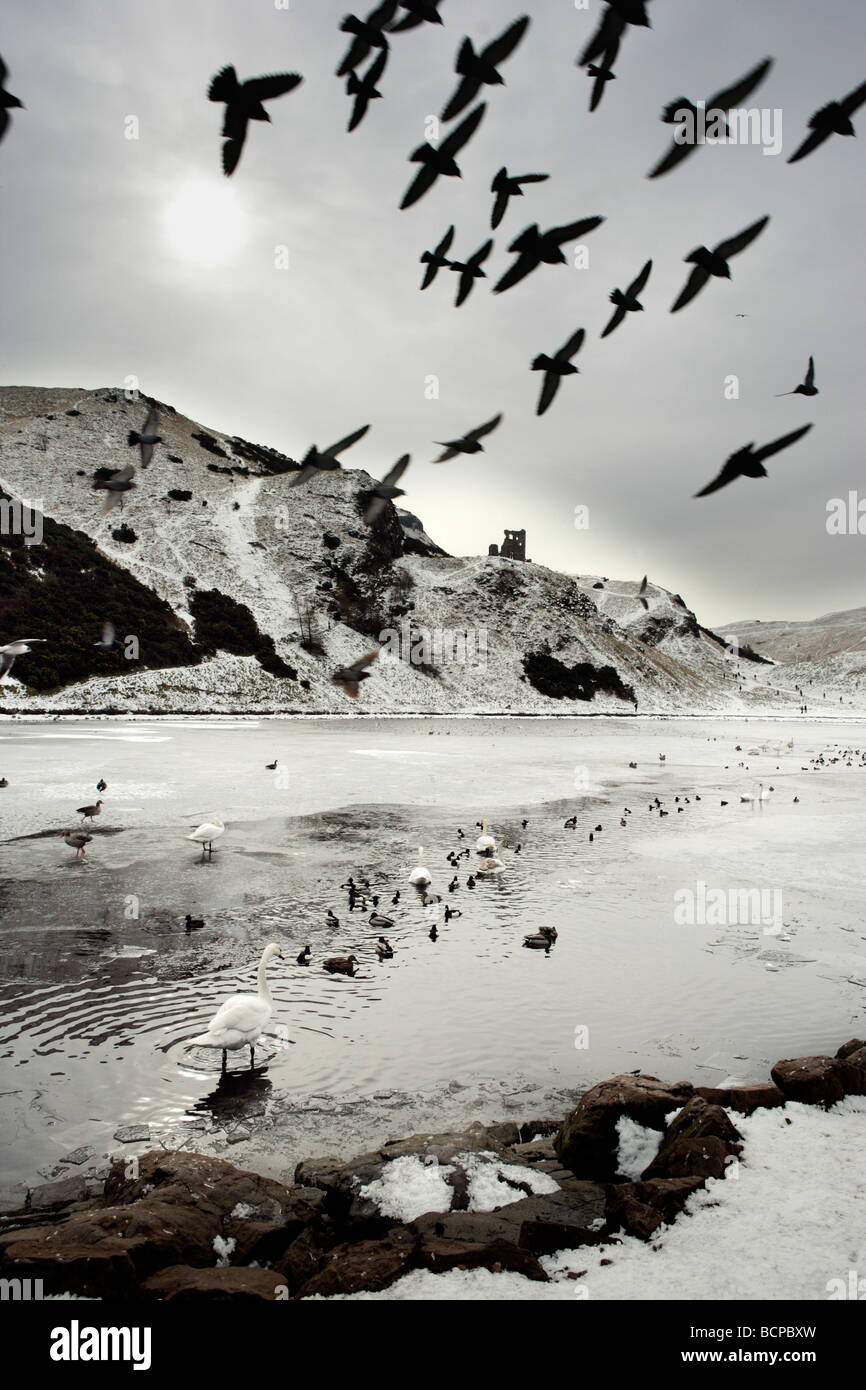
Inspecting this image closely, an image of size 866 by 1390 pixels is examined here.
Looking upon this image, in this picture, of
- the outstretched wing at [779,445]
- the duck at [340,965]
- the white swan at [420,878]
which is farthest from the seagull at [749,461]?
the white swan at [420,878]

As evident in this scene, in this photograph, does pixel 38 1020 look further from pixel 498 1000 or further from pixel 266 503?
pixel 266 503

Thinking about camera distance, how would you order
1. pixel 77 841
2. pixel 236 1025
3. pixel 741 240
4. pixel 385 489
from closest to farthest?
pixel 741 240, pixel 385 489, pixel 236 1025, pixel 77 841

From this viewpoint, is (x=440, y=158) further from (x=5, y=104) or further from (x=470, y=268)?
(x=5, y=104)

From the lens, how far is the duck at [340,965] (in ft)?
35.4

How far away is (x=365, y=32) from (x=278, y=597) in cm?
9591

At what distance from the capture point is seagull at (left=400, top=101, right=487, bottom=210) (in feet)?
13.7

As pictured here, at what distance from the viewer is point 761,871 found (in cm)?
1680

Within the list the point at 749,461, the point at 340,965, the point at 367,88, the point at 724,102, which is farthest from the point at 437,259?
the point at 340,965

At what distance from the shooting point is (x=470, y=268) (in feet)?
16.0

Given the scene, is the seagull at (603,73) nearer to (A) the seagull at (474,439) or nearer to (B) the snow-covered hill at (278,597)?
(A) the seagull at (474,439)

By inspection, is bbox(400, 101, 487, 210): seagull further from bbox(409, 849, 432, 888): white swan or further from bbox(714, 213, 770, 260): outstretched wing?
bbox(409, 849, 432, 888): white swan

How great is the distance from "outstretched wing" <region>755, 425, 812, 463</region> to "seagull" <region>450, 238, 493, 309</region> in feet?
6.77

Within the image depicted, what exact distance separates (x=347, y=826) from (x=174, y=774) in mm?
10637
